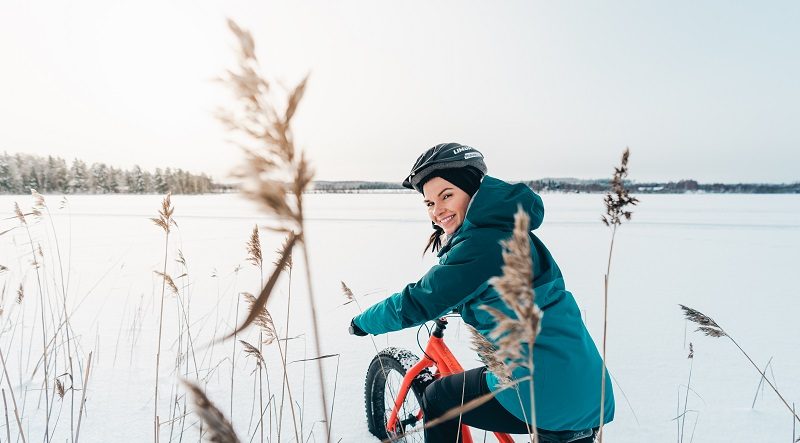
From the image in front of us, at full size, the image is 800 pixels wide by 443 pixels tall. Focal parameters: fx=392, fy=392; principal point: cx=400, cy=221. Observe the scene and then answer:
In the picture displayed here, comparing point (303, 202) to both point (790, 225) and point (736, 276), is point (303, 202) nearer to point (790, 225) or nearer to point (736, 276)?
point (736, 276)

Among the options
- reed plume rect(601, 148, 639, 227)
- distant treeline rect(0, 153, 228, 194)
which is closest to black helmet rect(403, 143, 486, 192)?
reed plume rect(601, 148, 639, 227)

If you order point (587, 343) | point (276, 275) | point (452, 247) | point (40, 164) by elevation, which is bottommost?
point (587, 343)

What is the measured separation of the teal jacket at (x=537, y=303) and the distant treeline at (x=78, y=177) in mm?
73631

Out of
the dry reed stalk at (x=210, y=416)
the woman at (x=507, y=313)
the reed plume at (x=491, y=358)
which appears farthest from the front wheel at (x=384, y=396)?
the dry reed stalk at (x=210, y=416)

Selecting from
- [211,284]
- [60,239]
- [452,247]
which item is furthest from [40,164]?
[452,247]

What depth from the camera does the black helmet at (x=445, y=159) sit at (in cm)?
193

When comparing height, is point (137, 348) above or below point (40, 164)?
below

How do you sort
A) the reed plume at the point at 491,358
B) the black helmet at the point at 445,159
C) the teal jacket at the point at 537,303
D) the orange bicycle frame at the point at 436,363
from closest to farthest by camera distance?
the reed plume at the point at 491,358 < the teal jacket at the point at 537,303 < the black helmet at the point at 445,159 < the orange bicycle frame at the point at 436,363

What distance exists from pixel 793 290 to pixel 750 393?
4208 millimetres

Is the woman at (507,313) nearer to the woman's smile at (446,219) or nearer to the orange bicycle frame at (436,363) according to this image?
the woman's smile at (446,219)

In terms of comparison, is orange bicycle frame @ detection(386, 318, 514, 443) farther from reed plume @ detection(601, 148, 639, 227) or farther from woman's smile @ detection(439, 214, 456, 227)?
reed plume @ detection(601, 148, 639, 227)

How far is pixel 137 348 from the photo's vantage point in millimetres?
3547

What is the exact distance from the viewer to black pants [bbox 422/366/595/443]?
5.28 ft

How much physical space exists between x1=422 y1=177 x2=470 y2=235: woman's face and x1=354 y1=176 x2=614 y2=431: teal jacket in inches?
9.3
